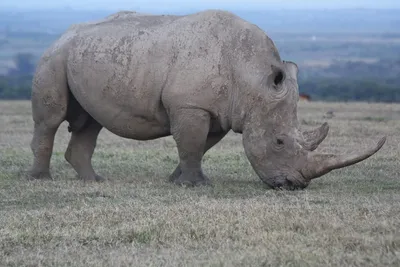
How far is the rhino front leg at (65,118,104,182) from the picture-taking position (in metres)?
14.3

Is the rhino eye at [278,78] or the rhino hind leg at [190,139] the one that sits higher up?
the rhino eye at [278,78]

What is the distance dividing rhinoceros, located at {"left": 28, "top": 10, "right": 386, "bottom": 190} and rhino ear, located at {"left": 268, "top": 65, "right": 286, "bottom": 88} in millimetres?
11

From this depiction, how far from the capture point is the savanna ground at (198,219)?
28.3ft

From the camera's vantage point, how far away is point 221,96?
12.8 meters

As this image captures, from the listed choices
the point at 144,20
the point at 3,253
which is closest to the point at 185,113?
the point at 144,20

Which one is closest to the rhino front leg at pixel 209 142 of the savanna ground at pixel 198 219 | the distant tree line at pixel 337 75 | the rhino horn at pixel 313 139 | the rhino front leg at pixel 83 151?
the savanna ground at pixel 198 219

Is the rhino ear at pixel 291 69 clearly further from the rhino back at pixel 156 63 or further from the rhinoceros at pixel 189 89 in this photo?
the rhino back at pixel 156 63

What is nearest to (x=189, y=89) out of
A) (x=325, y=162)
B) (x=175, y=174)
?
(x=175, y=174)

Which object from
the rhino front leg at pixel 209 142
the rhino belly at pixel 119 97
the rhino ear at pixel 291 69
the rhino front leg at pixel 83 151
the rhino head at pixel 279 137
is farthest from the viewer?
the rhino front leg at pixel 83 151

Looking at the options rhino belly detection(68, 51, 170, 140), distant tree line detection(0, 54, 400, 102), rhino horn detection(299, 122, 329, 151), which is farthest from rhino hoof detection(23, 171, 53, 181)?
distant tree line detection(0, 54, 400, 102)

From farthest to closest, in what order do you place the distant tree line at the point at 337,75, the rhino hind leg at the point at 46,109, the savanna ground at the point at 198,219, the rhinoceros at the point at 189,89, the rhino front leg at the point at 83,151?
the distant tree line at the point at 337,75 < the rhino front leg at the point at 83,151 < the rhino hind leg at the point at 46,109 < the rhinoceros at the point at 189,89 < the savanna ground at the point at 198,219

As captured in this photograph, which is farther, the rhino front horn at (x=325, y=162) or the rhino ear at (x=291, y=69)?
the rhino ear at (x=291, y=69)

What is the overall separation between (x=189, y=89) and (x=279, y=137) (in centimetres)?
A: 114

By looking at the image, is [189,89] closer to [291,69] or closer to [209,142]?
[209,142]
